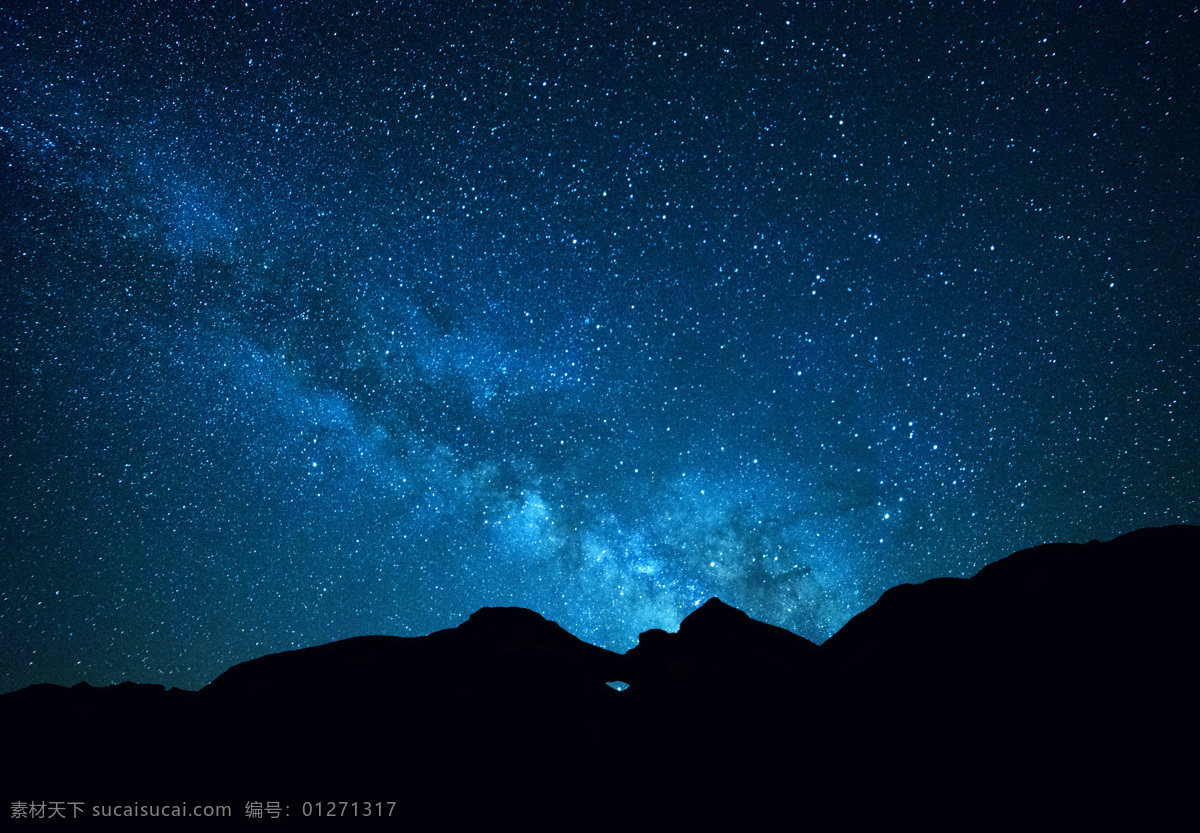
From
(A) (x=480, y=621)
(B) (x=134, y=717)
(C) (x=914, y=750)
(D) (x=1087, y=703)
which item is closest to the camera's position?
(D) (x=1087, y=703)

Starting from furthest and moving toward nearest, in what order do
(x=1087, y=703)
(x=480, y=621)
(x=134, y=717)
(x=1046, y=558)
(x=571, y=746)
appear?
1. (x=480, y=621)
2. (x=134, y=717)
3. (x=571, y=746)
4. (x=1046, y=558)
5. (x=1087, y=703)

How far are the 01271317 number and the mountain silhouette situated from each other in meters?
0.06

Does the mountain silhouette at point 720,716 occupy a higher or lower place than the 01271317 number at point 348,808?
higher

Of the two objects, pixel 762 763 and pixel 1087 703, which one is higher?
pixel 1087 703

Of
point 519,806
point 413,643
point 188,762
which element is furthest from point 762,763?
point 188,762

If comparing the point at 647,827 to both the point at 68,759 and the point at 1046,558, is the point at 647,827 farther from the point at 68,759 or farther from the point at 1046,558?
the point at 68,759

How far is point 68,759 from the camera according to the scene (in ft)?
13.6

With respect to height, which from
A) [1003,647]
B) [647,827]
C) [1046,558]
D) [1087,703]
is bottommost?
[647,827]

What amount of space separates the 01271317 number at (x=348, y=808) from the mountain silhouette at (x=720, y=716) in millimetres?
63

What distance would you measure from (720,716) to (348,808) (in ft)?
8.85

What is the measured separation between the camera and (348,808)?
11.8 feet

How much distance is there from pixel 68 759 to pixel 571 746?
163 inches

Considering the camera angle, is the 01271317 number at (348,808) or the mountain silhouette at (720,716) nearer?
the mountain silhouette at (720,716)

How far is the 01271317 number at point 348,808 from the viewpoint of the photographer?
354 centimetres
